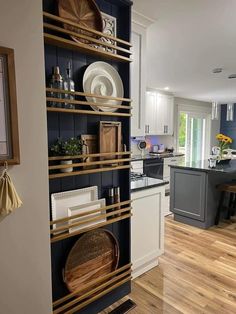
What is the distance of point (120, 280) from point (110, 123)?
1.31m

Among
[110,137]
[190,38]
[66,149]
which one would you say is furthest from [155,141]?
[66,149]

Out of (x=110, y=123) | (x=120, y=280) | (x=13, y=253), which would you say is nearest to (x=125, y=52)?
(x=110, y=123)

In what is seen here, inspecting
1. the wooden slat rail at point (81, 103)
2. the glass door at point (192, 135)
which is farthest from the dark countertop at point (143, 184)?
the glass door at point (192, 135)

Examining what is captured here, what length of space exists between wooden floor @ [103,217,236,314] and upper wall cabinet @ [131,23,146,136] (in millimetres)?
1433

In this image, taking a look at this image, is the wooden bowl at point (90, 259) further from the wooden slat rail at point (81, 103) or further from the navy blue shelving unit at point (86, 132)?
the wooden slat rail at point (81, 103)

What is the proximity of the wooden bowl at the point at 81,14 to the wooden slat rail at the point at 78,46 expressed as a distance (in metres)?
0.05

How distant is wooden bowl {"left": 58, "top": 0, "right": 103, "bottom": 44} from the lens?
1403 millimetres

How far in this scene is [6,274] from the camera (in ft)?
3.52

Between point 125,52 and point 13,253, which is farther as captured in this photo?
point 125,52

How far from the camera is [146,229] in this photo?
7.37 feet

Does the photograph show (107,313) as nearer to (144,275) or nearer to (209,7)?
(144,275)

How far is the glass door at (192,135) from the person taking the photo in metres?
7.27

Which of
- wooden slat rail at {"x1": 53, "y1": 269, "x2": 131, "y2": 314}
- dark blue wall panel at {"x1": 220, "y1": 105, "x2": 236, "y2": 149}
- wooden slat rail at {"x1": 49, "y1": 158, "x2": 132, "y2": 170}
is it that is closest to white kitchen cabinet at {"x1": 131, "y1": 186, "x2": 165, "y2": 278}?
wooden slat rail at {"x1": 53, "y1": 269, "x2": 131, "y2": 314}

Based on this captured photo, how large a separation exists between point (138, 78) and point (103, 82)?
21.5 inches
